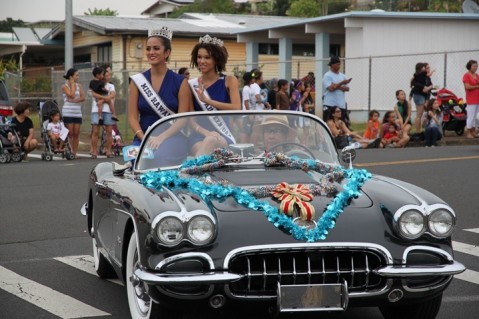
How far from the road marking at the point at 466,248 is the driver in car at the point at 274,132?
2.88 m

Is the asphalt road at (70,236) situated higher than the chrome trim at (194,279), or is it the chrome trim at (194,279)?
the chrome trim at (194,279)

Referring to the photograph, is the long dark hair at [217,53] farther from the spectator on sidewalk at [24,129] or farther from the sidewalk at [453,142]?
the sidewalk at [453,142]

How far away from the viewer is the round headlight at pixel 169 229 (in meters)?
5.67

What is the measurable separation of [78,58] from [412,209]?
5004 cm

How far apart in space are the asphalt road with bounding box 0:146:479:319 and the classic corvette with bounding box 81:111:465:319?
0.31 meters

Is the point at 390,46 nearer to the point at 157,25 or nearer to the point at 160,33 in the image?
the point at 157,25

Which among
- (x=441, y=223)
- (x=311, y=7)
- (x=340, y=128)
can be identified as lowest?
(x=340, y=128)

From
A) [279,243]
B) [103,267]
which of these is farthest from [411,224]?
[103,267]

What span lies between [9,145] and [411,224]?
14.7 m

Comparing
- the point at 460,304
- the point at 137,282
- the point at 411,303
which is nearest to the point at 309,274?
the point at 411,303

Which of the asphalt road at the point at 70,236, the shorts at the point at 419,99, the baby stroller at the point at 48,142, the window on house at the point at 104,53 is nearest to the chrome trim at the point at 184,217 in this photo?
the asphalt road at the point at 70,236

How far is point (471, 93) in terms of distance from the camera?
22906mm

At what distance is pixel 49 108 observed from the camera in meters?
20.6

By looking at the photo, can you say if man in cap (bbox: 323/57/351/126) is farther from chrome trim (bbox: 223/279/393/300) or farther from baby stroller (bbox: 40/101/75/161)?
chrome trim (bbox: 223/279/393/300)
